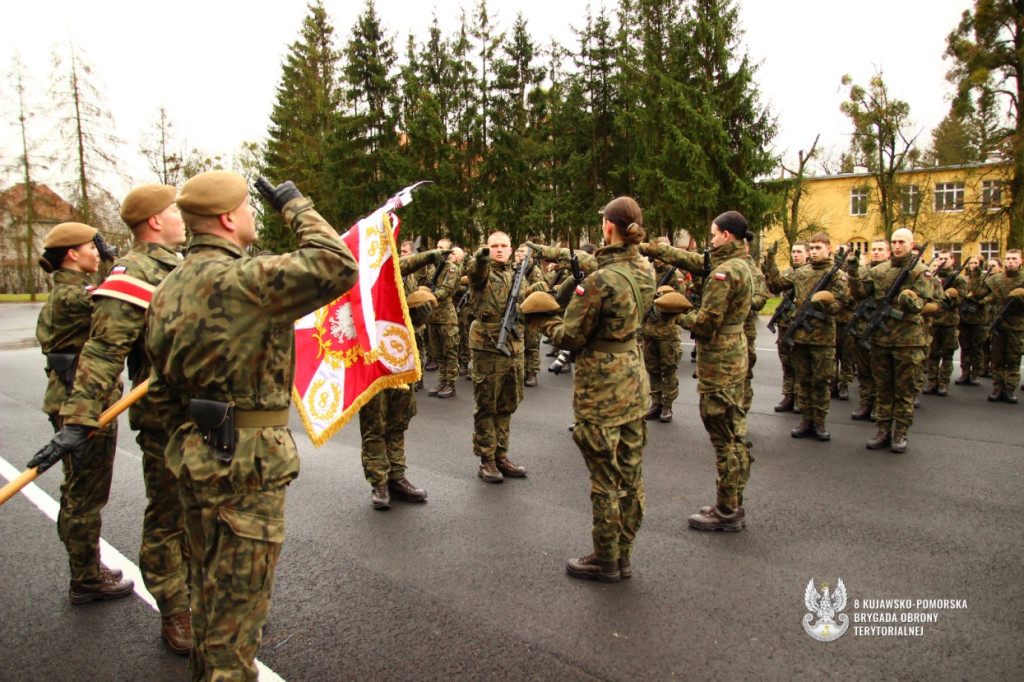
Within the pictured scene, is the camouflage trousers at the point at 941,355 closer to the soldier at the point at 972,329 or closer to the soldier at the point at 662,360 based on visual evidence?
the soldier at the point at 972,329

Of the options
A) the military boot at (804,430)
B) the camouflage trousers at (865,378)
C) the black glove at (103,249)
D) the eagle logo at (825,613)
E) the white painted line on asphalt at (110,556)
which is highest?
the black glove at (103,249)

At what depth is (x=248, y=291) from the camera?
7.22 feet

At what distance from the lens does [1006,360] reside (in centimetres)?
904

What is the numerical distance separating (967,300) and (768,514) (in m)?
7.60

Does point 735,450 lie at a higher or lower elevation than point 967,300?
lower

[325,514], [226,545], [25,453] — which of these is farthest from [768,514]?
[25,453]

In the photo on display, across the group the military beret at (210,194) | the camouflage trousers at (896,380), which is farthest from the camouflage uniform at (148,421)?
the camouflage trousers at (896,380)

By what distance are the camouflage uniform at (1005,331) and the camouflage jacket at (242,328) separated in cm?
996

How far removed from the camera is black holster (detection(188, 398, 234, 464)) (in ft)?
7.38

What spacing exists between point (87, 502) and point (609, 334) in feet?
10.1

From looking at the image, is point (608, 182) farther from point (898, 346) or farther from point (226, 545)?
point (226, 545)

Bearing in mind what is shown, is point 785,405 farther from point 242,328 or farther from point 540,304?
point 242,328

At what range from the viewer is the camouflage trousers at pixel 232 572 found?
7.39ft

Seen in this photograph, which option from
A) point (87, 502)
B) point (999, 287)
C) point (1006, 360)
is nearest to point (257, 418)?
point (87, 502)
